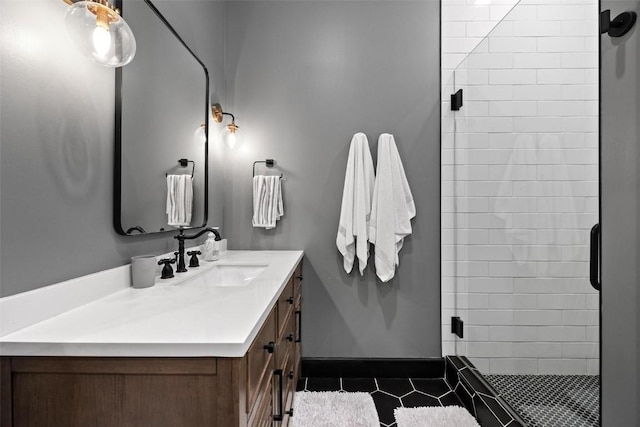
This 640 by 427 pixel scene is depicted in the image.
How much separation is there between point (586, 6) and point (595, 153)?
1.80 feet

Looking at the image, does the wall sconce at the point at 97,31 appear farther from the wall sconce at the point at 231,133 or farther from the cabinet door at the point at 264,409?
the wall sconce at the point at 231,133

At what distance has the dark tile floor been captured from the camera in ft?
6.16

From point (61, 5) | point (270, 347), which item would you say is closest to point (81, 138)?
point (61, 5)

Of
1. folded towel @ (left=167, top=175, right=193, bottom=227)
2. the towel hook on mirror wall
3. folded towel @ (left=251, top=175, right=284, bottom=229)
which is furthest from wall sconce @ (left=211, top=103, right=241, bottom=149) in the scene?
the towel hook on mirror wall

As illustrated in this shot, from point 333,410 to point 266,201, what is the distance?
1275 mm

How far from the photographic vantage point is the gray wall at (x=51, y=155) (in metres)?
0.78

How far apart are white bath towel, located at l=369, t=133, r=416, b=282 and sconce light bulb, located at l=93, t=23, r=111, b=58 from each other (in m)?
1.55

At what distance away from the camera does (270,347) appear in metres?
1.01

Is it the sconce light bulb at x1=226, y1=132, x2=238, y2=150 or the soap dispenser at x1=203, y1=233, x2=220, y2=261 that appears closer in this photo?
the soap dispenser at x1=203, y1=233, x2=220, y2=261

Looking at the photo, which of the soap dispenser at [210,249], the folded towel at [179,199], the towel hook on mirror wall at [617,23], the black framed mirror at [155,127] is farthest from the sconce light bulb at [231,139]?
the towel hook on mirror wall at [617,23]

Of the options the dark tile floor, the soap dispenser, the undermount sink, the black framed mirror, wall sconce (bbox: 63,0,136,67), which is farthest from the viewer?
the dark tile floor

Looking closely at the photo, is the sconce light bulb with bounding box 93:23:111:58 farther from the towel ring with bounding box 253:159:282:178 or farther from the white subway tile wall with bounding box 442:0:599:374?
the white subway tile wall with bounding box 442:0:599:374

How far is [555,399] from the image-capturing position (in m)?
1.41

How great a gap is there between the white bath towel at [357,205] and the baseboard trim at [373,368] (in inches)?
24.6
